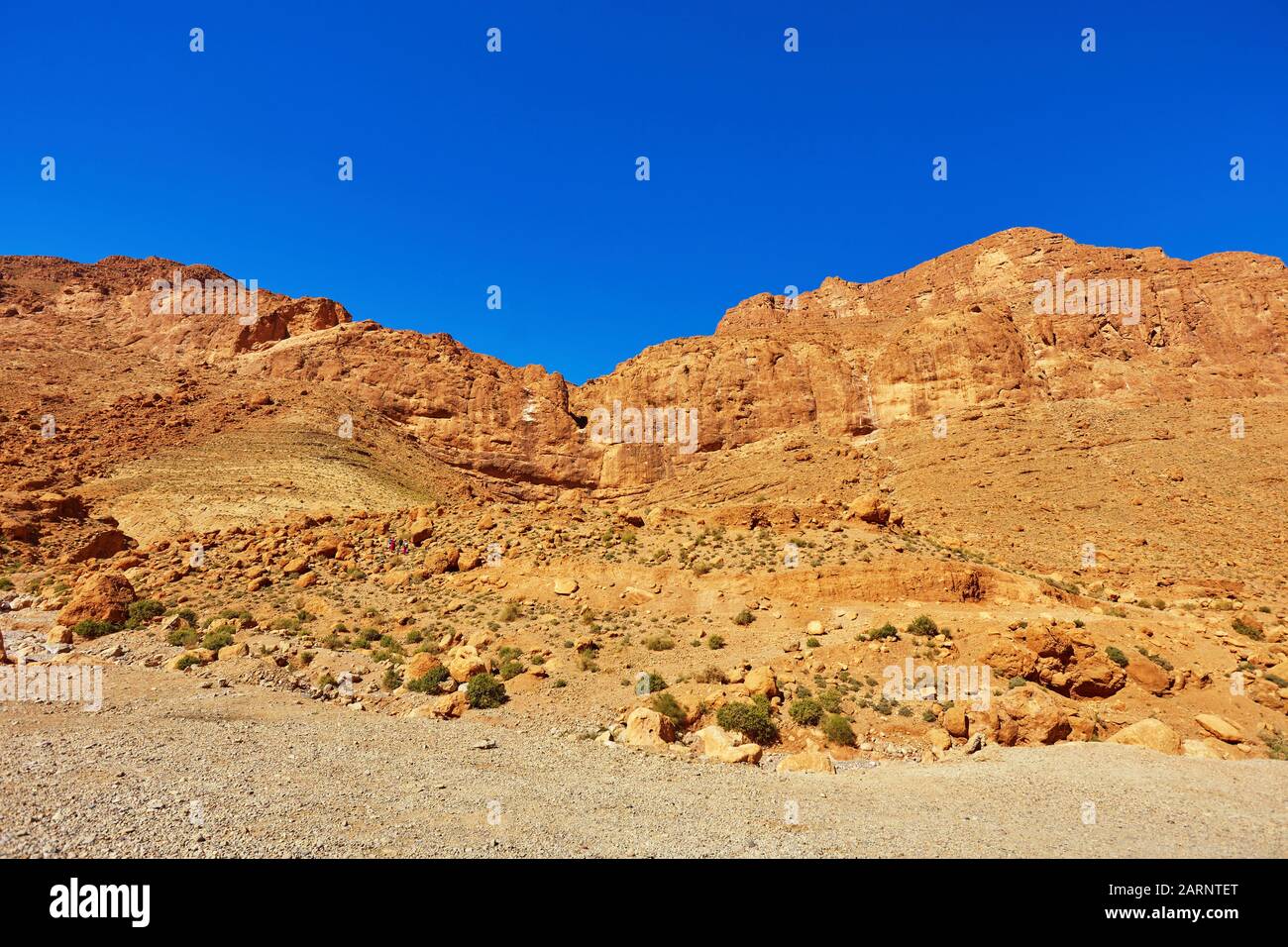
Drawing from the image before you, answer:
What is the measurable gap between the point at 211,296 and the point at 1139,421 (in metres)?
109

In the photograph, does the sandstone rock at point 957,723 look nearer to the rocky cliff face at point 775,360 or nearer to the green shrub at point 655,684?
the green shrub at point 655,684

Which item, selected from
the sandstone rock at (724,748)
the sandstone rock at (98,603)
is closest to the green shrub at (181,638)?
the sandstone rock at (98,603)

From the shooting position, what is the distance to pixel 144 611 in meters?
19.7


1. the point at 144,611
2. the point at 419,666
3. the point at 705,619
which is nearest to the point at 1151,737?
the point at 705,619

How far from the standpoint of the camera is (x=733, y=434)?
64.0m

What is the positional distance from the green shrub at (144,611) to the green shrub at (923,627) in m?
23.2

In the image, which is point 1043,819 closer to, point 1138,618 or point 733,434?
point 1138,618

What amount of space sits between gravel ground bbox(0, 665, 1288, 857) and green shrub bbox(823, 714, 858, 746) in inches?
45.2

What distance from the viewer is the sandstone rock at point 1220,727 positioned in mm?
12648

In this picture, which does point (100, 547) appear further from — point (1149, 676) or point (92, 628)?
point (1149, 676)

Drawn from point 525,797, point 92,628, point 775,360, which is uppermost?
point 775,360

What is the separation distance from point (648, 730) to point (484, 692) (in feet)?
14.5

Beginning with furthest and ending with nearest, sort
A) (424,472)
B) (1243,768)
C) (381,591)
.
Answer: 1. (424,472)
2. (381,591)
3. (1243,768)
